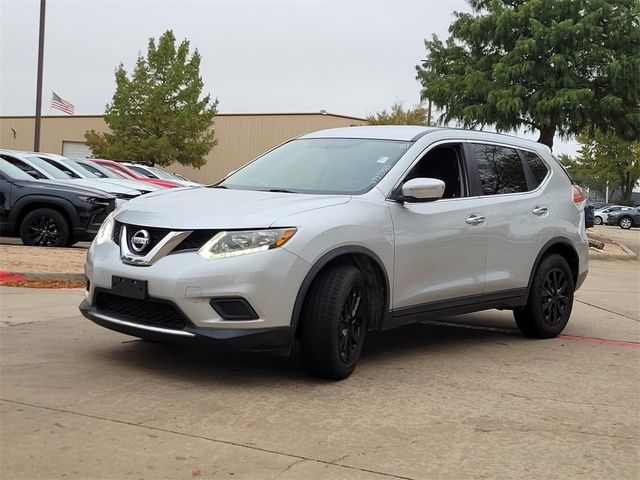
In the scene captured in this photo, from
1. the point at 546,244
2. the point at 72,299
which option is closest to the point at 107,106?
the point at 72,299

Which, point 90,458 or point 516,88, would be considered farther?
point 516,88

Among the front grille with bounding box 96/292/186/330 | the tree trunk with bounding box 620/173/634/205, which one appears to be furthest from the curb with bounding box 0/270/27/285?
the tree trunk with bounding box 620/173/634/205

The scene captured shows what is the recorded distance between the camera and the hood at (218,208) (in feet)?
15.2

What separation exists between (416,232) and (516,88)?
17674mm

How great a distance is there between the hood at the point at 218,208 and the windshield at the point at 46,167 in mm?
8593

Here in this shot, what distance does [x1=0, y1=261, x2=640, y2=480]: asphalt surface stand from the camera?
139 inches

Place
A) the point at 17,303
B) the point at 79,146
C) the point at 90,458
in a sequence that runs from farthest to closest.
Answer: the point at 79,146, the point at 17,303, the point at 90,458

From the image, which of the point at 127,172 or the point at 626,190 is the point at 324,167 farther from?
the point at 626,190

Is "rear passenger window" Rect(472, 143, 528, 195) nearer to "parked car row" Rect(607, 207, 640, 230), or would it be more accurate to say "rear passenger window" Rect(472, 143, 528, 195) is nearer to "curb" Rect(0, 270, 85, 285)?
"curb" Rect(0, 270, 85, 285)

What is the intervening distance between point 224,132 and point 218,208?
45.2 meters

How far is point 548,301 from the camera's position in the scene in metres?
7.07

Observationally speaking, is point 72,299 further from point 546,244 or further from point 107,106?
point 107,106

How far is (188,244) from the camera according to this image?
15.2 feet

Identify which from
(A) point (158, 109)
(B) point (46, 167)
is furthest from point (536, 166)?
(A) point (158, 109)
